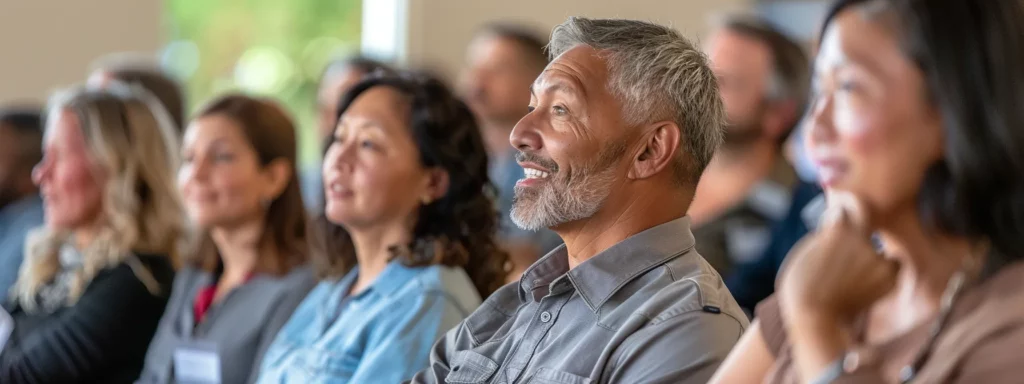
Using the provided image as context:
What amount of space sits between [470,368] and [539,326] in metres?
0.14

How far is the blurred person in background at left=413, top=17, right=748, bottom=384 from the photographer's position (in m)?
1.77

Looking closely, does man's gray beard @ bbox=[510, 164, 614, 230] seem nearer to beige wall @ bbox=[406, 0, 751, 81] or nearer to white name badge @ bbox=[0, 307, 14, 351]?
white name badge @ bbox=[0, 307, 14, 351]

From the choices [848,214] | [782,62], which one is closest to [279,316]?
[848,214]

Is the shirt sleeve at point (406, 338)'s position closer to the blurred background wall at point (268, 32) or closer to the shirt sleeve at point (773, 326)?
the shirt sleeve at point (773, 326)

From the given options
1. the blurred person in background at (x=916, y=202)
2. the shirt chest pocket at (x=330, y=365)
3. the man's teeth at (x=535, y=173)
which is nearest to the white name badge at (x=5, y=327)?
the shirt chest pocket at (x=330, y=365)

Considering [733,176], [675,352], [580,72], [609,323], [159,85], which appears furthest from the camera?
[159,85]

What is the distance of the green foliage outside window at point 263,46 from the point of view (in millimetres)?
6523

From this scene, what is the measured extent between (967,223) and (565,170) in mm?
804

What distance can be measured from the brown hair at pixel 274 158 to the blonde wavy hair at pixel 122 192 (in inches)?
13.2

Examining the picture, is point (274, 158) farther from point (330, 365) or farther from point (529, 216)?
point (529, 216)

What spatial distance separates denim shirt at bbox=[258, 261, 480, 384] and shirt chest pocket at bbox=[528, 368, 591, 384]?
1.93ft

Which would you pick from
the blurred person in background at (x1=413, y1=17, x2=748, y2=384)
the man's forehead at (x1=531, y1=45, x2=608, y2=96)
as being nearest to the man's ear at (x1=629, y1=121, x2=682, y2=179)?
the blurred person in background at (x1=413, y1=17, x2=748, y2=384)

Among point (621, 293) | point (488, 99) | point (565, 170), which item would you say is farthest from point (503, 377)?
point (488, 99)

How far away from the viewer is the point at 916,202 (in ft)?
4.08
